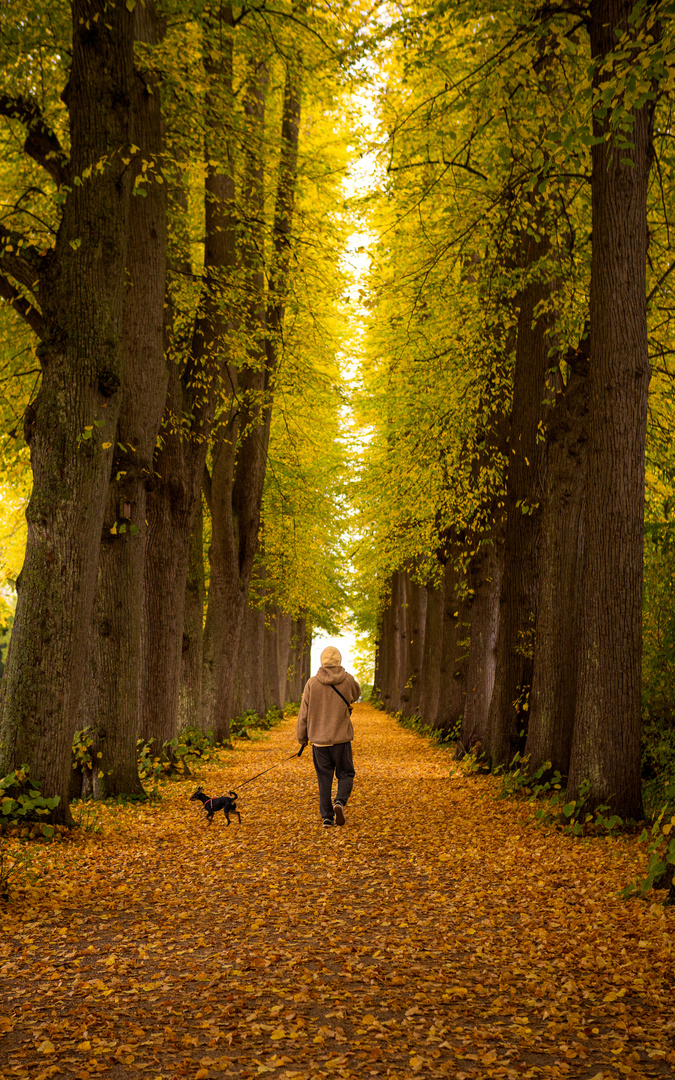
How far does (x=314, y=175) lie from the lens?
15008 mm

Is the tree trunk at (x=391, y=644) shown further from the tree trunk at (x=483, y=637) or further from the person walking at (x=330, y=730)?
the person walking at (x=330, y=730)

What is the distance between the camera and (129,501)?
10086 millimetres

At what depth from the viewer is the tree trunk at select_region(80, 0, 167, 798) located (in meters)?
10.0

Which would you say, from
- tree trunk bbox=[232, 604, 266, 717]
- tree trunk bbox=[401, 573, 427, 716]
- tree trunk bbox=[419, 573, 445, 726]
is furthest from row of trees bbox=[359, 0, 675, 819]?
tree trunk bbox=[401, 573, 427, 716]

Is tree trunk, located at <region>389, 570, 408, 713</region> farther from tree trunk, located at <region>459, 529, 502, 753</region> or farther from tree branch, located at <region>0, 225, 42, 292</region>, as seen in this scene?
tree branch, located at <region>0, 225, 42, 292</region>

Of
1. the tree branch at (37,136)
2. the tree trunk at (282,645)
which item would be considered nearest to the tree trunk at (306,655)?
the tree trunk at (282,645)

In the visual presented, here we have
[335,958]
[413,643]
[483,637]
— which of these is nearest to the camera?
[335,958]

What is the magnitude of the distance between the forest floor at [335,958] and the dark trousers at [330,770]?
495mm

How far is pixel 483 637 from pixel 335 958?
35.6 feet

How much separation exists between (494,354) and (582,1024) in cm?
1143

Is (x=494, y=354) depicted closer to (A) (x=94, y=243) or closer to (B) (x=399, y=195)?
(B) (x=399, y=195)

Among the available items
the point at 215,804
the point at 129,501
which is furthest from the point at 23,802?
the point at 129,501

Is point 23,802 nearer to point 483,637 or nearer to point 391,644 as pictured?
point 483,637

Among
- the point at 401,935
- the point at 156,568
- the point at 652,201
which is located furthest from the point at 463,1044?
the point at 652,201
